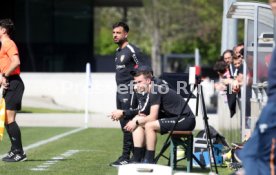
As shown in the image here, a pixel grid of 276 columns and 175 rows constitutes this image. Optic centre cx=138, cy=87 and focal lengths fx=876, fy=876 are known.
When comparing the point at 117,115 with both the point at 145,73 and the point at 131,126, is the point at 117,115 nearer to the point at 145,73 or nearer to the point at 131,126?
the point at 131,126

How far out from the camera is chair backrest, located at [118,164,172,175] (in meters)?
8.67

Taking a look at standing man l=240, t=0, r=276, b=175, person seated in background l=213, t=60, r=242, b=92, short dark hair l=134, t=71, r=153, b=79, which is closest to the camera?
standing man l=240, t=0, r=276, b=175

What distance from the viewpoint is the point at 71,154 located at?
14039mm

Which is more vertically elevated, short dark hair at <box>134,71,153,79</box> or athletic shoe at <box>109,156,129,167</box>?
short dark hair at <box>134,71,153,79</box>

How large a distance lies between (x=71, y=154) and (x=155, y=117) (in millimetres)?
3211

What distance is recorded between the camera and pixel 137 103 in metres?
12.4

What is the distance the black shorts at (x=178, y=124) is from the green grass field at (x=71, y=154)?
2.70 ft

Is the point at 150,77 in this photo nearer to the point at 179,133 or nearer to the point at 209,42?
the point at 179,133

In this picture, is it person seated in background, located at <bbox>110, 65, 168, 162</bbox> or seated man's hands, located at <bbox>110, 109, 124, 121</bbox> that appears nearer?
person seated in background, located at <bbox>110, 65, 168, 162</bbox>

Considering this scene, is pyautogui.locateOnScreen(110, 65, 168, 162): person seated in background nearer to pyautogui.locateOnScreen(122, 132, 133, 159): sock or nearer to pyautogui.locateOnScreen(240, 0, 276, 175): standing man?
pyautogui.locateOnScreen(122, 132, 133, 159): sock

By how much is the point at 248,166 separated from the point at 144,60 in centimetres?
591

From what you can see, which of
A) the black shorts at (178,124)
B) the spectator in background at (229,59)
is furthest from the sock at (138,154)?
the spectator in background at (229,59)

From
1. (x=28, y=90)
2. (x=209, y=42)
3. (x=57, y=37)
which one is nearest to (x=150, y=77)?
(x=28, y=90)

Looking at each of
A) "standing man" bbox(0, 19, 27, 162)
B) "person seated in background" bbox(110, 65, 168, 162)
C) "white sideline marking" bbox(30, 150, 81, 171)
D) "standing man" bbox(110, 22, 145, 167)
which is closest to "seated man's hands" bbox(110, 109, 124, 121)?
"person seated in background" bbox(110, 65, 168, 162)
